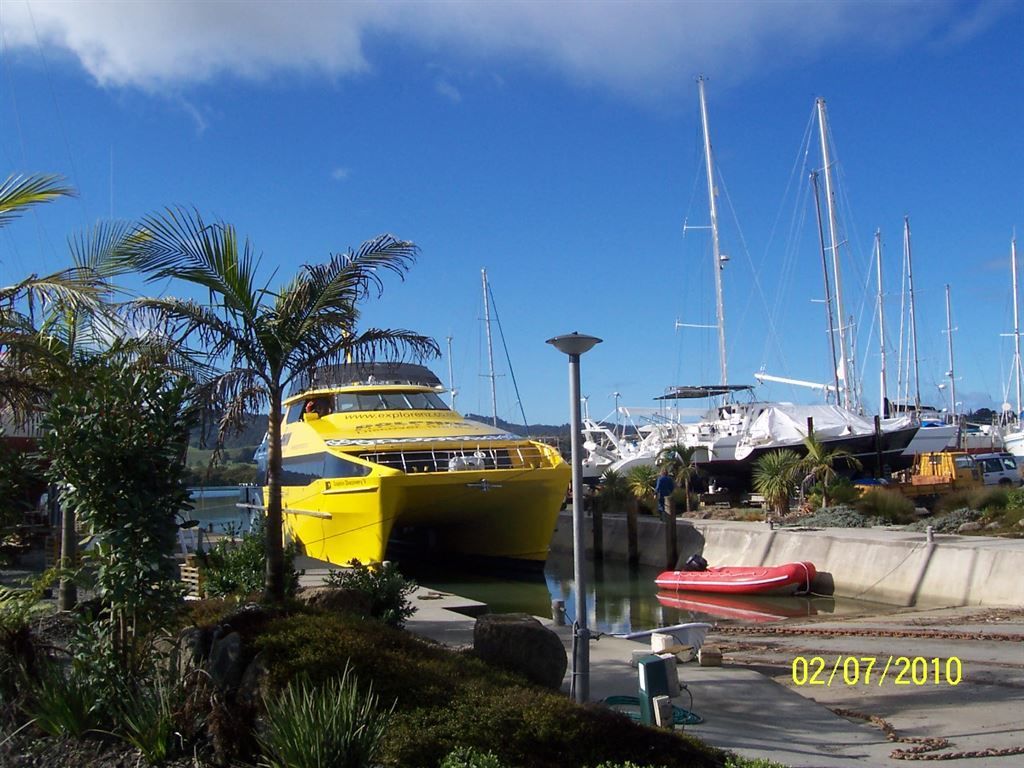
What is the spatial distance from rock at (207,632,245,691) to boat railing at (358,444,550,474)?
44.5ft

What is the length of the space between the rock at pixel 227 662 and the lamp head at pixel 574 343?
10.6 feet

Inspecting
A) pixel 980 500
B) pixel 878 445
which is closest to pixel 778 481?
pixel 980 500

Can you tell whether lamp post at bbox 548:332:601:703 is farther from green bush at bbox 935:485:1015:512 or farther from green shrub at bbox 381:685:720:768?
green bush at bbox 935:485:1015:512

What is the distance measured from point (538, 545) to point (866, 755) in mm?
15854

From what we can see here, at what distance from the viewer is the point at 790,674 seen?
10742 millimetres

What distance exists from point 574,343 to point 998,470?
30.0m

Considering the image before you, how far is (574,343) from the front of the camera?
7.62 m

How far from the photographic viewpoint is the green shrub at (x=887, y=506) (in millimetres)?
23750

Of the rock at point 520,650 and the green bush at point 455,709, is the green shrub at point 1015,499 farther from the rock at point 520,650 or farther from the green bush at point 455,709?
the green bush at point 455,709

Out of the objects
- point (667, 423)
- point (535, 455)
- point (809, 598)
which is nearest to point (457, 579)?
point (535, 455)

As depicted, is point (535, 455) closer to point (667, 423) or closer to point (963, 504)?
point (963, 504)

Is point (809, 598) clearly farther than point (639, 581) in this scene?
No

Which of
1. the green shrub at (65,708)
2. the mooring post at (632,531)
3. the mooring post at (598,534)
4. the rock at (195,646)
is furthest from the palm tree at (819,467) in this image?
the green shrub at (65,708)
